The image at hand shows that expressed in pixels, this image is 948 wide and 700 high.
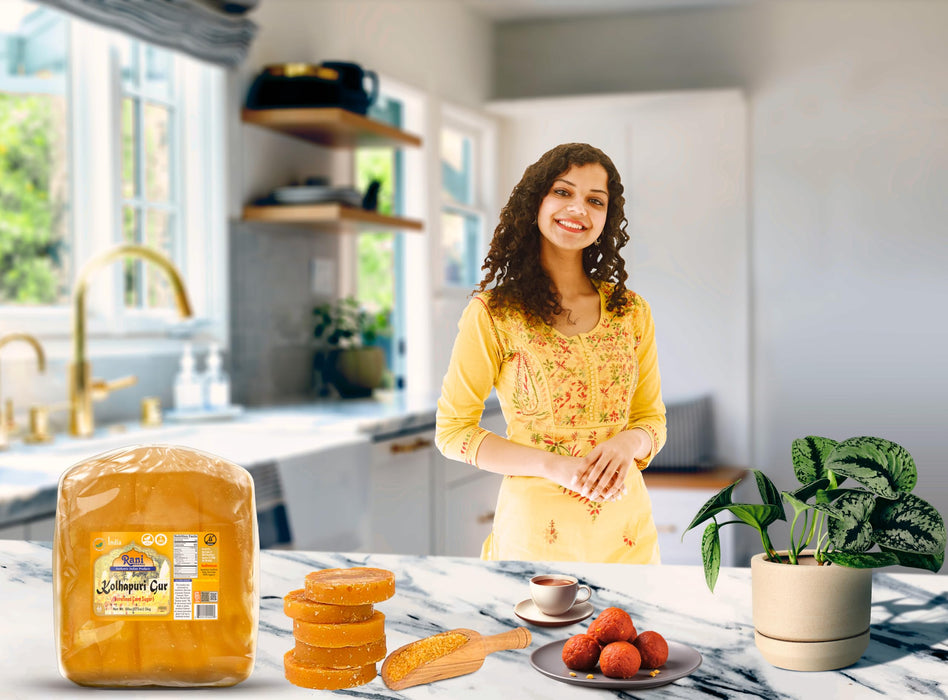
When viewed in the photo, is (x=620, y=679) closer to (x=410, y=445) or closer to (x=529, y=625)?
(x=529, y=625)

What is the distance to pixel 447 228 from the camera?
3666 millimetres

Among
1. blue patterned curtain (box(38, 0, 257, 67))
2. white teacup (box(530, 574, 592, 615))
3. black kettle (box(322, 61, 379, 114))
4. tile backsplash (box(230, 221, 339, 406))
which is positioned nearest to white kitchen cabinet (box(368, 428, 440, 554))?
tile backsplash (box(230, 221, 339, 406))

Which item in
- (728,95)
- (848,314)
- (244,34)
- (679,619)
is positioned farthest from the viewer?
(728,95)

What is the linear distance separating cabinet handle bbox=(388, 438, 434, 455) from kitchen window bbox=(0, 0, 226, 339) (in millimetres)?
610

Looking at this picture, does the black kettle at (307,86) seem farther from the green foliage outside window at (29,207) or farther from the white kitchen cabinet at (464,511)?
the white kitchen cabinet at (464,511)

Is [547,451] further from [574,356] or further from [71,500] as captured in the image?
[71,500]

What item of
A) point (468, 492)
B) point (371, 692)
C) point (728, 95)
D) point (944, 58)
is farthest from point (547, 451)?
point (728, 95)

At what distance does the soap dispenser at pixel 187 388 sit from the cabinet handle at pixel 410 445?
0.52 meters

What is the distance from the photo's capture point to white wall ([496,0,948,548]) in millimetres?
2674

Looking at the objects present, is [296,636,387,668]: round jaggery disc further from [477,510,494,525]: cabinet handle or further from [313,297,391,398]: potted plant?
[313,297,391,398]: potted plant

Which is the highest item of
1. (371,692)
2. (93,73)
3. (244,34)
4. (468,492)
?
(244,34)

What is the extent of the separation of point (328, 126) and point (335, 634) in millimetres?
2147

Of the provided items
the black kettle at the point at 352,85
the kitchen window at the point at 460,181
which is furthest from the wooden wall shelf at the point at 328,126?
the kitchen window at the point at 460,181

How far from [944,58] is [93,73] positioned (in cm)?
234
